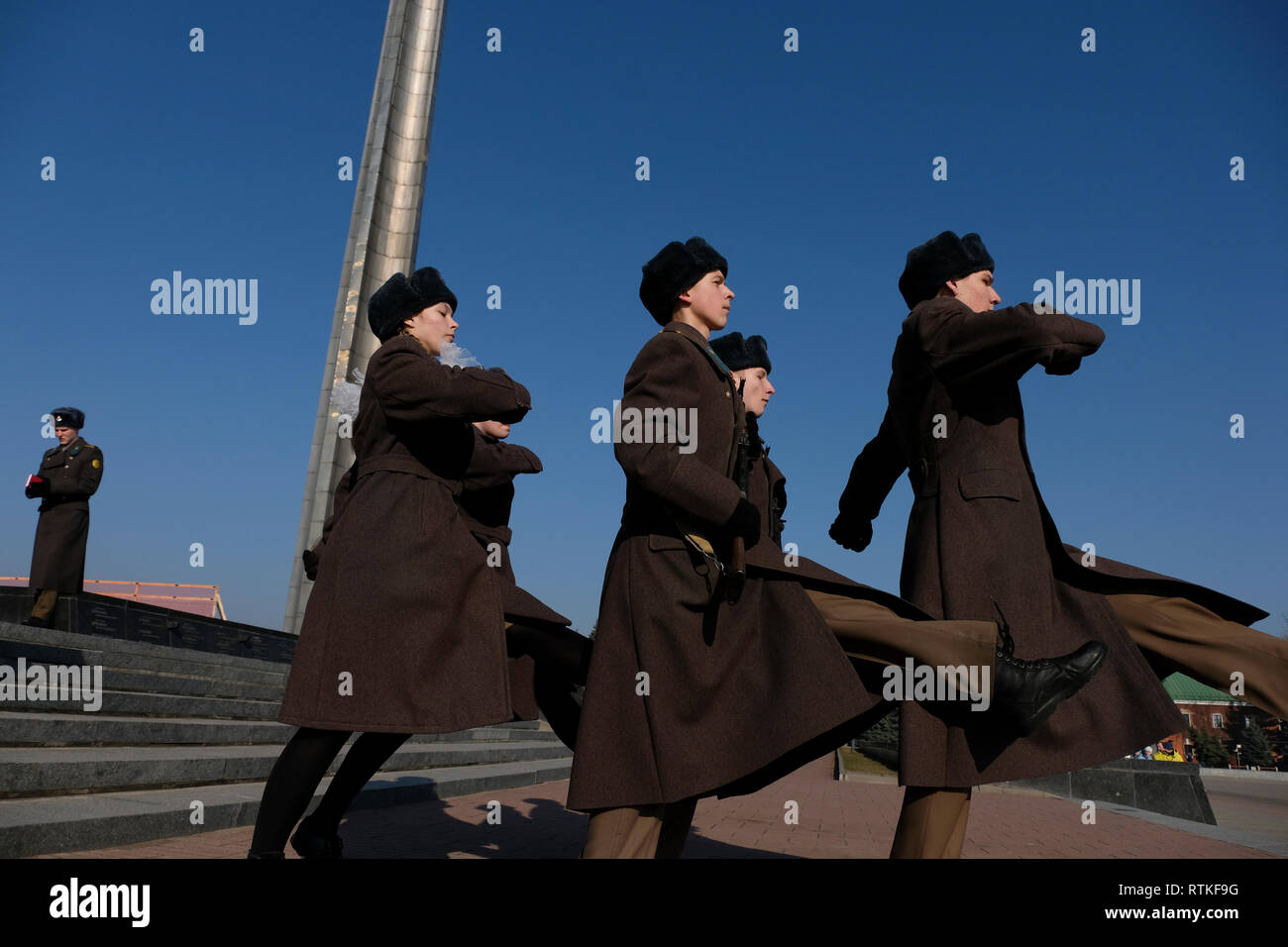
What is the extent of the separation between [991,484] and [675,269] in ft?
3.78

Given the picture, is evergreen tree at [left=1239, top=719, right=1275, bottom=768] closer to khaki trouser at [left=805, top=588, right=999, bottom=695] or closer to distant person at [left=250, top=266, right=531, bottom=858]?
khaki trouser at [left=805, top=588, right=999, bottom=695]

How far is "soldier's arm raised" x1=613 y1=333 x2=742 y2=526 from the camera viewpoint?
2.50m

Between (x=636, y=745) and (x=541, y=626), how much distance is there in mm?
1235

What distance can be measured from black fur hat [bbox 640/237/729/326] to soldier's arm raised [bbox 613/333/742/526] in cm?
28

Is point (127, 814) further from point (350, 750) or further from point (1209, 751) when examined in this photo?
point (1209, 751)

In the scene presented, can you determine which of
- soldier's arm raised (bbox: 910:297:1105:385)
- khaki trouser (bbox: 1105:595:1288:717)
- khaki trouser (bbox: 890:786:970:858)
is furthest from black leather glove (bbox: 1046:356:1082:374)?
khaki trouser (bbox: 890:786:970:858)

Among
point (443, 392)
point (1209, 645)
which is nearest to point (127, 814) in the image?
point (443, 392)

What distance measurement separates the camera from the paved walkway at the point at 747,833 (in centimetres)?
482

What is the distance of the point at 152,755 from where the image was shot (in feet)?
18.0

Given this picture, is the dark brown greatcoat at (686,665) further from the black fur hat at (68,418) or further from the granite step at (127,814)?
the black fur hat at (68,418)

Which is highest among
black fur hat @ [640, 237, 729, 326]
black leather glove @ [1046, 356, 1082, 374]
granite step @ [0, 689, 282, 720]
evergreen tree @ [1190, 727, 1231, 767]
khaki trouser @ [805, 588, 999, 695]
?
black fur hat @ [640, 237, 729, 326]

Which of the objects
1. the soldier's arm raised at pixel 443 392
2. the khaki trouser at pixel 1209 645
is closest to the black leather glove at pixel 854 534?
the khaki trouser at pixel 1209 645
